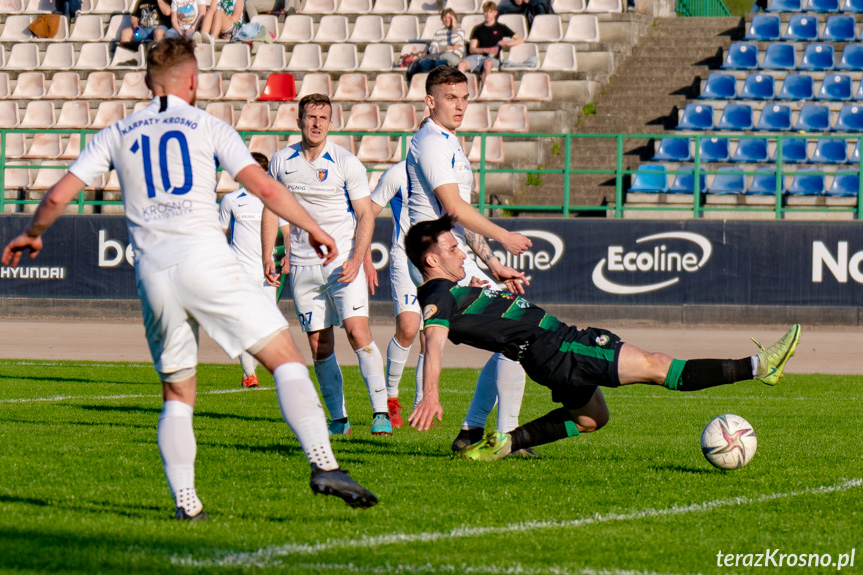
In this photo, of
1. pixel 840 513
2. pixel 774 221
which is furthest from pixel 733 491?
pixel 774 221

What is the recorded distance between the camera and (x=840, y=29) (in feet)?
78.0

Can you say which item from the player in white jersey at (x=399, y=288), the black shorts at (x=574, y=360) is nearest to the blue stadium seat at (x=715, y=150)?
the player in white jersey at (x=399, y=288)

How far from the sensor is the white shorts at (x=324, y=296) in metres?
8.24

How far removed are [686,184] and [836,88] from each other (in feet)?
12.9

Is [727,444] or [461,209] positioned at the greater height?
[461,209]

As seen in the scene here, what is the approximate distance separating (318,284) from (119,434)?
5.55ft

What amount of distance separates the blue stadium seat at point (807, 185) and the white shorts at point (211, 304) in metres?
17.1

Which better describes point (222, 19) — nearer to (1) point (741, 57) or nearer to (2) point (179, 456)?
(1) point (741, 57)

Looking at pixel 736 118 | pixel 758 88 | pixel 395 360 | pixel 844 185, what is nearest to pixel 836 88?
pixel 758 88

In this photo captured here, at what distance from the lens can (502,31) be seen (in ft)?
78.0

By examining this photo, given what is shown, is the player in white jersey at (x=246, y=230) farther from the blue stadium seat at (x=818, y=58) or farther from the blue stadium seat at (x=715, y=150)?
the blue stadium seat at (x=818, y=58)

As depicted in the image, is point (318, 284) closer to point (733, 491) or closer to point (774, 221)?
point (733, 491)

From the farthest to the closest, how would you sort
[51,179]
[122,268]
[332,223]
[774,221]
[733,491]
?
[51,179] → [122,268] → [774,221] → [332,223] → [733,491]

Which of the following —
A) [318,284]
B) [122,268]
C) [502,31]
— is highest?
[502,31]
